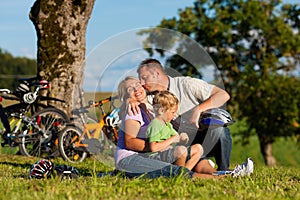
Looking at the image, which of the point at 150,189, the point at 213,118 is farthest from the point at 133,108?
the point at 150,189

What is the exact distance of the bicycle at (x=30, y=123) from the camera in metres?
9.61

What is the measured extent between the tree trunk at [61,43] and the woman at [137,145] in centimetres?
435

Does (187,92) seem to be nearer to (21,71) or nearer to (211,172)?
(211,172)

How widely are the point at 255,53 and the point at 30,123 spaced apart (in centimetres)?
1096

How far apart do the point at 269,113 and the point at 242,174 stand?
12422mm

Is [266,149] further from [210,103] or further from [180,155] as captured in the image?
[180,155]

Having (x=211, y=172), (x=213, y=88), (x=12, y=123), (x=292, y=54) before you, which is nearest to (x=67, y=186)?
(x=211, y=172)

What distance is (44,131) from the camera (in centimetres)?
973

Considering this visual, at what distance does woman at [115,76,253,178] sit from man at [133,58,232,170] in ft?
0.61

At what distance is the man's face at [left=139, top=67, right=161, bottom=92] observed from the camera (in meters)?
5.79

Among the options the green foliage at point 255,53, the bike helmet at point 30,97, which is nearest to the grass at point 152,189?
the bike helmet at point 30,97

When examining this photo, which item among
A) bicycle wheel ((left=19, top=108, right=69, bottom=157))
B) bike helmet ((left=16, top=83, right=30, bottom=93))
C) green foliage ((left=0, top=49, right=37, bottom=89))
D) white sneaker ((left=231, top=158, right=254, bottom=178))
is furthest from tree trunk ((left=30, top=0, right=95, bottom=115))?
green foliage ((left=0, top=49, right=37, bottom=89))

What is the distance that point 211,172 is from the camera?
5895mm

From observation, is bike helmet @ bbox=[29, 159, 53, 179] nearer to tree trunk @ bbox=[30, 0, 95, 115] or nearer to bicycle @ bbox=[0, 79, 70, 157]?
bicycle @ bbox=[0, 79, 70, 157]
